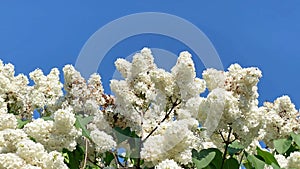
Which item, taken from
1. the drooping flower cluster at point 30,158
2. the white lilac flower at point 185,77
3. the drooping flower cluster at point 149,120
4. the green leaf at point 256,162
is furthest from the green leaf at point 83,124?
the green leaf at point 256,162

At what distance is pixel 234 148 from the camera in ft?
11.7

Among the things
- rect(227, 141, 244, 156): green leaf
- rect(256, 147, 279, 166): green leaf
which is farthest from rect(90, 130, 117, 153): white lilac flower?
rect(256, 147, 279, 166): green leaf

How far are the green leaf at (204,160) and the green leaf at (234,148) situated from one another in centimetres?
45

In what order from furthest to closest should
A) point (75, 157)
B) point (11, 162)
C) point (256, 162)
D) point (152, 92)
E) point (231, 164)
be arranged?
point (152, 92), point (75, 157), point (231, 164), point (256, 162), point (11, 162)

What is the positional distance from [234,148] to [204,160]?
567mm

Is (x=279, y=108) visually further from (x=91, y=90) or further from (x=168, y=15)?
(x=91, y=90)

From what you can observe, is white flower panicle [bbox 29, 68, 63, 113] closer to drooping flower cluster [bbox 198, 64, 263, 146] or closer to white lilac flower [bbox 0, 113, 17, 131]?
white lilac flower [bbox 0, 113, 17, 131]

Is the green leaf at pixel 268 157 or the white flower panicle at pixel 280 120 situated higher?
the white flower panicle at pixel 280 120

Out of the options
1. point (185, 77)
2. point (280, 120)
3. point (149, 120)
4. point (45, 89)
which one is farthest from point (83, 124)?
point (45, 89)

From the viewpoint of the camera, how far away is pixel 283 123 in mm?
4168

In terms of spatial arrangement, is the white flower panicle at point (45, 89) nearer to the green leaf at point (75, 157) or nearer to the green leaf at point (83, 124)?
the green leaf at point (75, 157)

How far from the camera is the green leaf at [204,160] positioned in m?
3.03

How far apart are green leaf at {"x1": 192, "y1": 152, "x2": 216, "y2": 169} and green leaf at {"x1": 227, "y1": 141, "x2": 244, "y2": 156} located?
451mm

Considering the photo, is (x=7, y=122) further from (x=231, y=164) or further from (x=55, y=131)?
(x=231, y=164)
